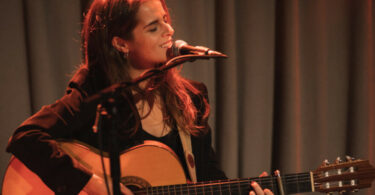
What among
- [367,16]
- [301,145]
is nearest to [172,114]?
[301,145]

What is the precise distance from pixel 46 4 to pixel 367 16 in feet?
7.69

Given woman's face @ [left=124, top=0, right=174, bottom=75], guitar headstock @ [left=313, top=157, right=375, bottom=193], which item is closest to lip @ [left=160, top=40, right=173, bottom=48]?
woman's face @ [left=124, top=0, right=174, bottom=75]

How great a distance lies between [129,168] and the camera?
1.55 meters

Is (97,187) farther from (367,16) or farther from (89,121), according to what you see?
(367,16)

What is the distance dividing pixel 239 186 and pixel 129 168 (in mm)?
516

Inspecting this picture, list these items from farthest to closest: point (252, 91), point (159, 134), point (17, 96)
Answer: point (252, 91)
point (17, 96)
point (159, 134)

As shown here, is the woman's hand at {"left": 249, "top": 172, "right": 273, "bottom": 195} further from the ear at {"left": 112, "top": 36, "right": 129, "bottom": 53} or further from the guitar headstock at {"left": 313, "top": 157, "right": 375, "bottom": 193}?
the ear at {"left": 112, "top": 36, "right": 129, "bottom": 53}

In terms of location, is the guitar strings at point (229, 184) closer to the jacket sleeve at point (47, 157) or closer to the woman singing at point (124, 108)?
the woman singing at point (124, 108)

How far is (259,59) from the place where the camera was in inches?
103

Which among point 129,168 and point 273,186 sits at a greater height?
point 129,168

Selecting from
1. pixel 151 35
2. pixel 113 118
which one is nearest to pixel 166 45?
pixel 151 35

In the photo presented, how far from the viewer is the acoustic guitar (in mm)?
1512

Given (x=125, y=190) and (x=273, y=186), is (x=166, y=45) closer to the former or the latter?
(x=125, y=190)

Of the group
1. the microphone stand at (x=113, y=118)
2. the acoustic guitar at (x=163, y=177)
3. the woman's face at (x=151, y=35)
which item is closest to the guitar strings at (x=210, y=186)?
the acoustic guitar at (x=163, y=177)
